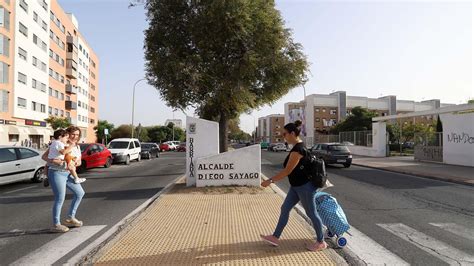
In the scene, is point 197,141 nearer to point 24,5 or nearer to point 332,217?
point 332,217

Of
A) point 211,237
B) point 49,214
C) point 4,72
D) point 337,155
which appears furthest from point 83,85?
point 211,237

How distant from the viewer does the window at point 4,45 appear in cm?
3523

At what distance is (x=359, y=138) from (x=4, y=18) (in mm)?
36170

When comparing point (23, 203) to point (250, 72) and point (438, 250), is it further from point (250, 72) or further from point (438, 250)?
point (438, 250)

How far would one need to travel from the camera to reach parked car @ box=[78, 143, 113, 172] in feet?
59.3

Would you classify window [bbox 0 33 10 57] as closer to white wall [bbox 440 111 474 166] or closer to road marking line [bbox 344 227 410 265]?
white wall [bbox 440 111 474 166]

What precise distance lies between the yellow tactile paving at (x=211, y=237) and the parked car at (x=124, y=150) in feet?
48.5

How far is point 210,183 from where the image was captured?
37.0 feet

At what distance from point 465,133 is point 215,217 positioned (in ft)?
66.6

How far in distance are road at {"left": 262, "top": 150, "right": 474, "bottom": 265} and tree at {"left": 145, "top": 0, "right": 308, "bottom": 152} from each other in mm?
3870

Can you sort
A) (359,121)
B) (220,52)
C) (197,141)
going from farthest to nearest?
(359,121) < (220,52) < (197,141)

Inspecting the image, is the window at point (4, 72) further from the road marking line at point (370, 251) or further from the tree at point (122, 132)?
the tree at point (122, 132)

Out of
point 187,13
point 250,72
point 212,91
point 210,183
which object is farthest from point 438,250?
point 187,13

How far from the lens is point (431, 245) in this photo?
5594 millimetres
